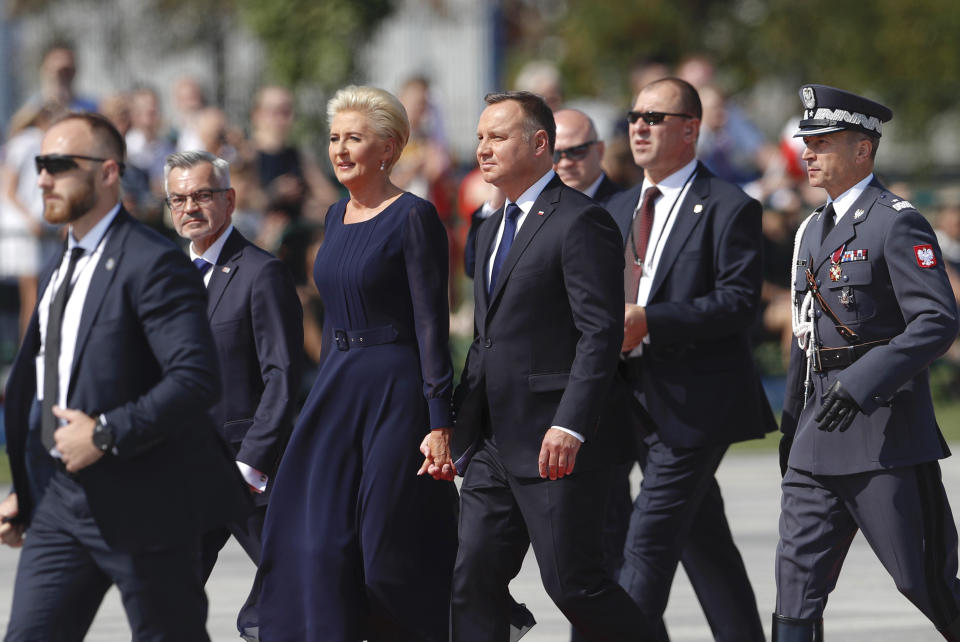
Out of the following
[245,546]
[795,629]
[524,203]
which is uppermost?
[524,203]

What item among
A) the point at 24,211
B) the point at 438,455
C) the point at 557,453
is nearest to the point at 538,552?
the point at 557,453

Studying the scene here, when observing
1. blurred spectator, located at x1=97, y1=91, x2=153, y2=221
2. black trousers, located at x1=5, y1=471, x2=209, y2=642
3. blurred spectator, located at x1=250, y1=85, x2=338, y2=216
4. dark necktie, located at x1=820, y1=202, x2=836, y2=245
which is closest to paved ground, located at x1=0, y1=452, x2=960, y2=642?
dark necktie, located at x1=820, y1=202, x2=836, y2=245

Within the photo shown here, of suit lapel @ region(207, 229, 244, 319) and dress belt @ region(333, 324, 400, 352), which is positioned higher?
suit lapel @ region(207, 229, 244, 319)

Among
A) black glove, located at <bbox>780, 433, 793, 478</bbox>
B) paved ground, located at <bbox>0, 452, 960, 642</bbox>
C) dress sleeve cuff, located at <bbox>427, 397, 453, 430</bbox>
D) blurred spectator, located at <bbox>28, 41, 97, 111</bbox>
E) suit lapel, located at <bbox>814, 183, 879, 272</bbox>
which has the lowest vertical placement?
paved ground, located at <bbox>0, 452, 960, 642</bbox>

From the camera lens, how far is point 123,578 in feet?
16.7

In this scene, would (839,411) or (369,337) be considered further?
(369,337)

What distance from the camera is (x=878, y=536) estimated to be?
5984 millimetres

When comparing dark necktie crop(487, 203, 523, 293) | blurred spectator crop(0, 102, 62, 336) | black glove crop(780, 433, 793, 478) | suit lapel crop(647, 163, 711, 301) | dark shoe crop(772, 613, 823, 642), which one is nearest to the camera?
dark shoe crop(772, 613, 823, 642)

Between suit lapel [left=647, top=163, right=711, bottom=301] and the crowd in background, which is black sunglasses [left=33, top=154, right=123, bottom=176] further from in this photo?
the crowd in background

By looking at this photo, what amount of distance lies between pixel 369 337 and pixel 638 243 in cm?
131

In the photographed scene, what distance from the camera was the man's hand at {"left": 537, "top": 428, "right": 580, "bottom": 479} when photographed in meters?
5.83

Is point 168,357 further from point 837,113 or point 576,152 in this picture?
point 576,152

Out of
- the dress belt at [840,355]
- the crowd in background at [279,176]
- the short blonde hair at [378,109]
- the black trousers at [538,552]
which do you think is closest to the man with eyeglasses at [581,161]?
the short blonde hair at [378,109]

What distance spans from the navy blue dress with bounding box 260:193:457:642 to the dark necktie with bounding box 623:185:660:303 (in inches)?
41.2
